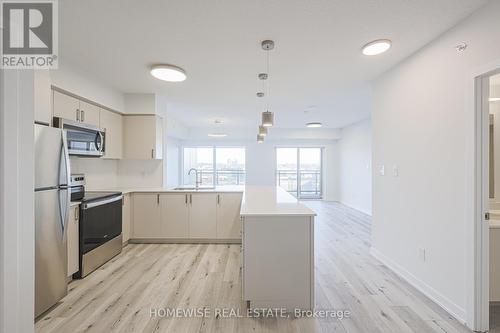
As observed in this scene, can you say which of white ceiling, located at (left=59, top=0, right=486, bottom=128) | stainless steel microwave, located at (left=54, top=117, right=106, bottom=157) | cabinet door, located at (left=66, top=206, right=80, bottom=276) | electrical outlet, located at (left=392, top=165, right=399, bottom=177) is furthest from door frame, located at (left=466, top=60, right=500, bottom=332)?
stainless steel microwave, located at (left=54, top=117, right=106, bottom=157)

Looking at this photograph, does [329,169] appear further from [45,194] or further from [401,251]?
[45,194]

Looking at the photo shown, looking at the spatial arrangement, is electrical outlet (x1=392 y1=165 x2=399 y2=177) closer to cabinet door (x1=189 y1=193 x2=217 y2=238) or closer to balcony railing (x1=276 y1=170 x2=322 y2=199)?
cabinet door (x1=189 y1=193 x2=217 y2=238)

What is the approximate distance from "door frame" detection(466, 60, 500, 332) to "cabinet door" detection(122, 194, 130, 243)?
13.8ft

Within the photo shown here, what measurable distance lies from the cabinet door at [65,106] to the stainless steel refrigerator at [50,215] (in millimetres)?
765

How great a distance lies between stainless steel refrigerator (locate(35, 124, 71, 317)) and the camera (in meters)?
2.09

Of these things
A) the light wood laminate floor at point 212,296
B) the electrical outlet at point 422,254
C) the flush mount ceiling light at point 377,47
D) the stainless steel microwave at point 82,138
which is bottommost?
the light wood laminate floor at point 212,296

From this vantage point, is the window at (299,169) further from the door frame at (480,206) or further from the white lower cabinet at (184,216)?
the door frame at (480,206)

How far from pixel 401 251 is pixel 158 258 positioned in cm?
314

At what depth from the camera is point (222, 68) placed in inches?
122

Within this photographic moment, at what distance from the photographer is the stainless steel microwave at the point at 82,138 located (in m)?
2.88

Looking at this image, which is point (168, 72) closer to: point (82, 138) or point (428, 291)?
point (82, 138)

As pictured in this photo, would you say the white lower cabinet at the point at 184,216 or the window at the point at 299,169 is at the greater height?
the window at the point at 299,169

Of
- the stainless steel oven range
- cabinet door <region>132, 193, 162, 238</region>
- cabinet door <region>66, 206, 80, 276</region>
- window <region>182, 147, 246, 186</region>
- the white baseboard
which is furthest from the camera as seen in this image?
window <region>182, 147, 246, 186</region>

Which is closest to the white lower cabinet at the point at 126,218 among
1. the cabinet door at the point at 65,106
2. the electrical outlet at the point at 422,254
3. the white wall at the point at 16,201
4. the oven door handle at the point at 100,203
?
the oven door handle at the point at 100,203
